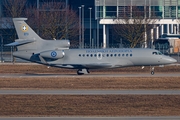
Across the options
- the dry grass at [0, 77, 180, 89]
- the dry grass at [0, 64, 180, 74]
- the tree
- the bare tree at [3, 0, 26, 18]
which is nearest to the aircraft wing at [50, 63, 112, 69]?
the dry grass at [0, 64, 180, 74]

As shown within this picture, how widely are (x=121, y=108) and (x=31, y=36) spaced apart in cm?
2269

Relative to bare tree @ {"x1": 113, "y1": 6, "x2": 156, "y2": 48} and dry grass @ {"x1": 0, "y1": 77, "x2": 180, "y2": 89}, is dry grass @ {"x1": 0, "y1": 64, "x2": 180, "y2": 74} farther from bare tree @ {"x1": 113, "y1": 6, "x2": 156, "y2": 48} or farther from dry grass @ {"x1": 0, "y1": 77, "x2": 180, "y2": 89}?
bare tree @ {"x1": 113, "y1": 6, "x2": 156, "y2": 48}

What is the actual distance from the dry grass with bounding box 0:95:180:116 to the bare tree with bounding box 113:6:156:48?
36.6 metres

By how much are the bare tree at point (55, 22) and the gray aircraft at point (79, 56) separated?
714 inches

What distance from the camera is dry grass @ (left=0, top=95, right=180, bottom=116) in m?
22.0

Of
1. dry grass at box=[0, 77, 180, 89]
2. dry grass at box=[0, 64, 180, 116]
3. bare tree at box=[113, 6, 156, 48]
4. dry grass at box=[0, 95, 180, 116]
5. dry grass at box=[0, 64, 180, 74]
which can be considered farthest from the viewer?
bare tree at box=[113, 6, 156, 48]

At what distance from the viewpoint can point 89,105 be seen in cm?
2430

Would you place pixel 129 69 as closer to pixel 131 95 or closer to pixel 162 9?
pixel 131 95

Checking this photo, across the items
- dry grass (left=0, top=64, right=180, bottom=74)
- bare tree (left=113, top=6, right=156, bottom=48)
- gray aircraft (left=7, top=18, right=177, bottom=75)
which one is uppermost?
bare tree (left=113, top=6, right=156, bottom=48)

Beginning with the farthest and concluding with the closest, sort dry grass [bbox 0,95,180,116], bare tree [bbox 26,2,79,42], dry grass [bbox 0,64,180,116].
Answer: bare tree [bbox 26,2,79,42]
dry grass [bbox 0,64,180,116]
dry grass [bbox 0,95,180,116]

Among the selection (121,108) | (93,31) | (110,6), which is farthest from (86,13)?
(121,108)

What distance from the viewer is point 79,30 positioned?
73125 millimetres

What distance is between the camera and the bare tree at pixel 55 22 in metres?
64.1

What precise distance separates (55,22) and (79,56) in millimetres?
21497
